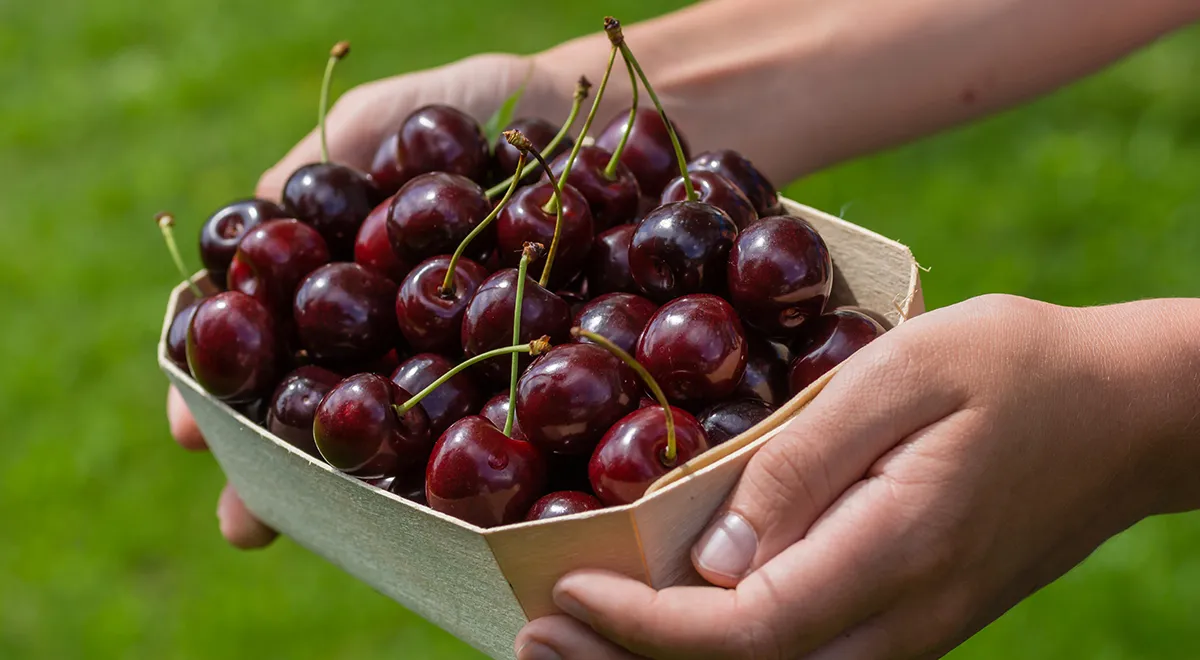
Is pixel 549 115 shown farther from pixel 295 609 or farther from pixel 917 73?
pixel 295 609

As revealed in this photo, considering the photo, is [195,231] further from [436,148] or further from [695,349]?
[695,349]

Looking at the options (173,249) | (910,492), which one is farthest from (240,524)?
(910,492)

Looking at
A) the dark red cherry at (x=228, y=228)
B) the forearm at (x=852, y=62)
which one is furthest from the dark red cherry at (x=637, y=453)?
the forearm at (x=852, y=62)

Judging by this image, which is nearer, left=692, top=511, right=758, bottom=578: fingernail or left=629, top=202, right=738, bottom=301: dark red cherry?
left=692, top=511, right=758, bottom=578: fingernail

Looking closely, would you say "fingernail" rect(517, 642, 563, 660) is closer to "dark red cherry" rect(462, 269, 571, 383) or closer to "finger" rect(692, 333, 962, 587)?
"finger" rect(692, 333, 962, 587)

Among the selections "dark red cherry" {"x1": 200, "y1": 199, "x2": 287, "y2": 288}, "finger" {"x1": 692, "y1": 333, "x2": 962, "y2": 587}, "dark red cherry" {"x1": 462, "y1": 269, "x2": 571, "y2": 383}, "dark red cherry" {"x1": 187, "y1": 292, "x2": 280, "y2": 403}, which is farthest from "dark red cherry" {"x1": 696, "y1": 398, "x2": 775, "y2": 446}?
"dark red cherry" {"x1": 200, "y1": 199, "x2": 287, "y2": 288}

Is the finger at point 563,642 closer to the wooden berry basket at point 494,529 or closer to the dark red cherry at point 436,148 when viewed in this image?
the wooden berry basket at point 494,529
